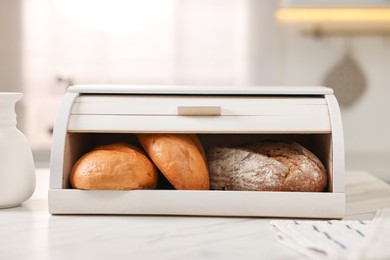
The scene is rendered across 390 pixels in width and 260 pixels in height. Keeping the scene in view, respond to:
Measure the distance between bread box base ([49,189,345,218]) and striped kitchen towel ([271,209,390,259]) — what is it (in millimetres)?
54

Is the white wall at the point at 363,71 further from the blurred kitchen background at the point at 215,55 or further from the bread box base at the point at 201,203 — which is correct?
the bread box base at the point at 201,203

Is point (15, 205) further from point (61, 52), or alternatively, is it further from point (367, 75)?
point (367, 75)

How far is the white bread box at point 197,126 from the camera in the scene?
1153 mm

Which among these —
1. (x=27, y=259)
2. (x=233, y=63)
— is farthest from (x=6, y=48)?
(x=27, y=259)

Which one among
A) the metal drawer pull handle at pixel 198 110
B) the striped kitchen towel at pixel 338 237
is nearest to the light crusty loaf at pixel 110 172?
the metal drawer pull handle at pixel 198 110

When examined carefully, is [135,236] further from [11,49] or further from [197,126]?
[11,49]

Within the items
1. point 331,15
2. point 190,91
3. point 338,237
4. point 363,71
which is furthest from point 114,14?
point 338,237

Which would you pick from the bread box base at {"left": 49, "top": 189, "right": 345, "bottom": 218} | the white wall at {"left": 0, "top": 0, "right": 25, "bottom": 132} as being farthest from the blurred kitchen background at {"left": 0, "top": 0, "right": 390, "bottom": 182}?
the bread box base at {"left": 49, "top": 189, "right": 345, "bottom": 218}

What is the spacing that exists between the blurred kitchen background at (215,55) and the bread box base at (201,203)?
4.49ft

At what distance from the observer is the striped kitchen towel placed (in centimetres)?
85

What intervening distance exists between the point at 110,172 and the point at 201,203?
19 centimetres

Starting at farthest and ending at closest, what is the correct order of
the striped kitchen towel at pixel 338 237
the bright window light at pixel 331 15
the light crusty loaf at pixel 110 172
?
1. the bright window light at pixel 331 15
2. the light crusty loaf at pixel 110 172
3. the striped kitchen towel at pixel 338 237

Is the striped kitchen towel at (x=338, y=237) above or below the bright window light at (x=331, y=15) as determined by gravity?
below

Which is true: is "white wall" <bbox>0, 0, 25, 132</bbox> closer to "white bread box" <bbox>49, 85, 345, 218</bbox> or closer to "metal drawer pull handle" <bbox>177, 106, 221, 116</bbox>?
"white bread box" <bbox>49, 85, 345, 218</bbox>
